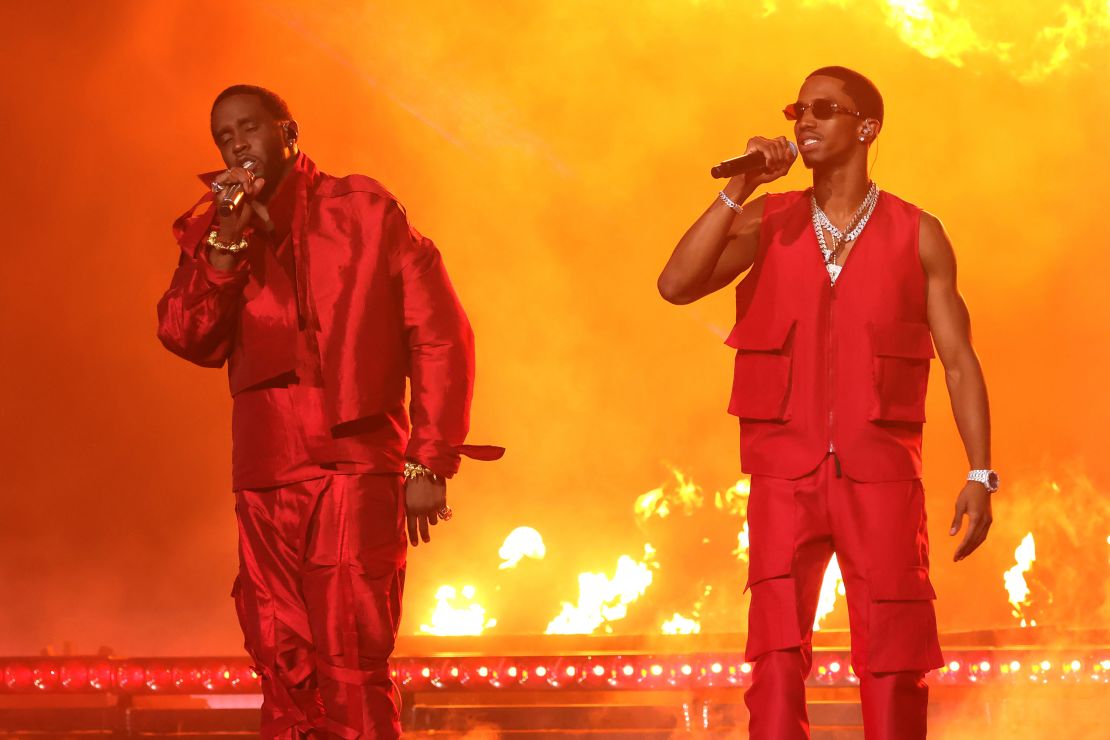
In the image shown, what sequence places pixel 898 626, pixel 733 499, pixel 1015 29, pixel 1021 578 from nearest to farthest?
pixel 898 626 → pixel 1015 29 → pixel 1021 578 → pixel 733 499

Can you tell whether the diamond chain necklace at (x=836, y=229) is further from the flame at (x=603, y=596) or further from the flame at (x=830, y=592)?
the flame at (x=603, y=596)

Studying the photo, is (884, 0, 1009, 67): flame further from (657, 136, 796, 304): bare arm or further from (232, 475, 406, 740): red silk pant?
(232, 475, 406, 740): red silk pant

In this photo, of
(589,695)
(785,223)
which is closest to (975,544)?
(785,223)

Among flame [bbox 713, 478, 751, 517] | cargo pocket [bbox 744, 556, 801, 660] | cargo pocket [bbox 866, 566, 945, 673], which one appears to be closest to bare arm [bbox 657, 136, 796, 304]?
cargo pocket [bbox 744, 556, 801, 660]

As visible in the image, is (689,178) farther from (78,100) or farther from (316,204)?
(316,204)

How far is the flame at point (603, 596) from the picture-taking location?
11.6m

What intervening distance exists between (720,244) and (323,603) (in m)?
1.22

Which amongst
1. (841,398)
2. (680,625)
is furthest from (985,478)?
(680,625)

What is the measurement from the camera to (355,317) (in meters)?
3.21

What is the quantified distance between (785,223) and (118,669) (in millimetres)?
4810

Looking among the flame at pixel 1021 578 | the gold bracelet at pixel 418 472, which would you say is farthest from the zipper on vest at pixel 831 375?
the flame at pixel 1021 578

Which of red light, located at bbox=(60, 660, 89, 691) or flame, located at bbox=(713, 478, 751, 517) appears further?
flame, located at bbox=(713, 478, 751, 517)

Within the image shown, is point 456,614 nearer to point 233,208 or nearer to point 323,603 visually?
point 323,603

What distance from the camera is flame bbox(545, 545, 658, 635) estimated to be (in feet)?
38.0
